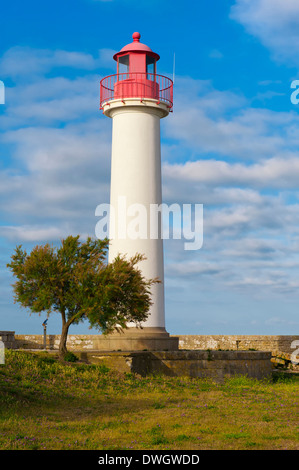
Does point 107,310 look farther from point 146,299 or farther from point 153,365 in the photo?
point 153,365

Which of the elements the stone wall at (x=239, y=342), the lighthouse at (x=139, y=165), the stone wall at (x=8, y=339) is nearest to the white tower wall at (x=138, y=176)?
the lighthouse at (x=139, y=165)

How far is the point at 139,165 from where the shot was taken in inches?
1038

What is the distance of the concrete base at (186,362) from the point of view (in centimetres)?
2223

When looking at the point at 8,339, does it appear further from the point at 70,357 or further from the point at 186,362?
the point at 186,362

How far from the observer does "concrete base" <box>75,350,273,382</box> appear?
72.9 feet

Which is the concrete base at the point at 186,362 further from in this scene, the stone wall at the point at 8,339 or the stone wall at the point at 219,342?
the stone wall at the point at 8,339

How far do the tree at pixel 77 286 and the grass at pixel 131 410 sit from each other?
6.09 ft

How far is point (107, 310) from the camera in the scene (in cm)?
2119

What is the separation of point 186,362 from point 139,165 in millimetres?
8768

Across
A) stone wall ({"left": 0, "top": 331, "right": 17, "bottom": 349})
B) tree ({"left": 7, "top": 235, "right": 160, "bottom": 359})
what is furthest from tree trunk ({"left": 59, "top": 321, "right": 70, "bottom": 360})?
stone wall ({"left": 0, "top": 331, "right": 17, "bottom": 349})

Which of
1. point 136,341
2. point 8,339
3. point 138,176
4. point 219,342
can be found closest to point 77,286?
point 136,341

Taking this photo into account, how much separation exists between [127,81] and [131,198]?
533cm

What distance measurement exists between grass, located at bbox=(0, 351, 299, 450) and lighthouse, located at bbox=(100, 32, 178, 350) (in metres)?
4.46
